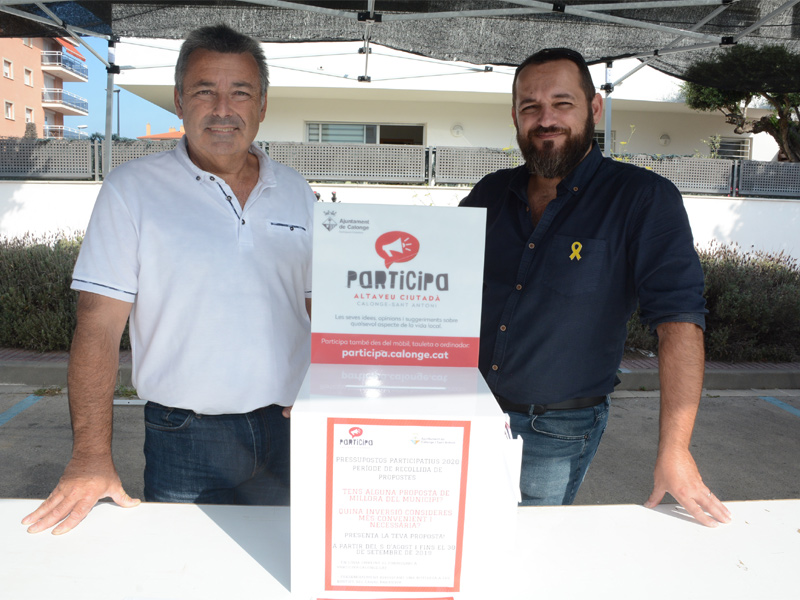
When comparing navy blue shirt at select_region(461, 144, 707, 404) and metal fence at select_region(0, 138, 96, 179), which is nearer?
navy blue shirt at select_region(461, 144, 707, 404)

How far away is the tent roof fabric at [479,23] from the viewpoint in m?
4.32

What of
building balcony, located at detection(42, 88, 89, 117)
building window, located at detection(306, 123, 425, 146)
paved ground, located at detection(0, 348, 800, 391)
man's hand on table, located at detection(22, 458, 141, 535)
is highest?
building balcony, located at detection(42, 88, 89, 117)

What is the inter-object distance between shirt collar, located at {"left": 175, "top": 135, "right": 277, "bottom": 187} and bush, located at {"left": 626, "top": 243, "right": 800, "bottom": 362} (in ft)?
18.8

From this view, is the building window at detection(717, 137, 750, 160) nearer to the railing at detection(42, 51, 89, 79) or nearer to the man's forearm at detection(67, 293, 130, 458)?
the man's forearm at detection(67, 293, 130, 458)

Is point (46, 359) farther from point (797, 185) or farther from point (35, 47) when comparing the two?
point (35, 47)

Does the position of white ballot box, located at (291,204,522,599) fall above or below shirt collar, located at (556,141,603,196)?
below

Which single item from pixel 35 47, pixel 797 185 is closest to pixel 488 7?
pixel 797 185

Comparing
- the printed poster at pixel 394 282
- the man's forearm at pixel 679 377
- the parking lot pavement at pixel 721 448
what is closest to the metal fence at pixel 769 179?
the parking lot pavement at pixel 721 448

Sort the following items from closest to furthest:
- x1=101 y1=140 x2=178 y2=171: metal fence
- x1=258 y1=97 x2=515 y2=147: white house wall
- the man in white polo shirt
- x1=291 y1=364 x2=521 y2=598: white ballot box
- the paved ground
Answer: x1=291 y1=364 x2=521 y2=598: white ballot box < the man in white polo shirt < the paved ground < x1=101 y1=140 x2=178 y2=171: metal fence < x1=258 y1=97 x2=515 y2=147: white house wall

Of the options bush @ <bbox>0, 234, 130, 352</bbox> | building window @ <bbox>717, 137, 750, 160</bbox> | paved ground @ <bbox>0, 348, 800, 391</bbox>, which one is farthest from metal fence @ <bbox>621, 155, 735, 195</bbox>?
bush @ <bbox>0, 234, 130, 352</bbox>

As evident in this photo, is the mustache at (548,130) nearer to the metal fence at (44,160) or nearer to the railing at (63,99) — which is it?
the metal fence at (44,160)

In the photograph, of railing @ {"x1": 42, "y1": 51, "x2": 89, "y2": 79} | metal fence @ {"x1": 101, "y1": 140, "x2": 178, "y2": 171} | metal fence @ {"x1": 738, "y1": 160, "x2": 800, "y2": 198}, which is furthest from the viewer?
railing @ {"x1": 42, "y1": 51, "x2": 89, "y2": 79}

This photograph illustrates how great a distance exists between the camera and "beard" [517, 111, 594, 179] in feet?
6.65

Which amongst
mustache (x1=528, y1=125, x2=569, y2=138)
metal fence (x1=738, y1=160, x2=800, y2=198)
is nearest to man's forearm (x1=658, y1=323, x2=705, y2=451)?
mustache (x1=528, y1=125, x2=569, y2=138)
